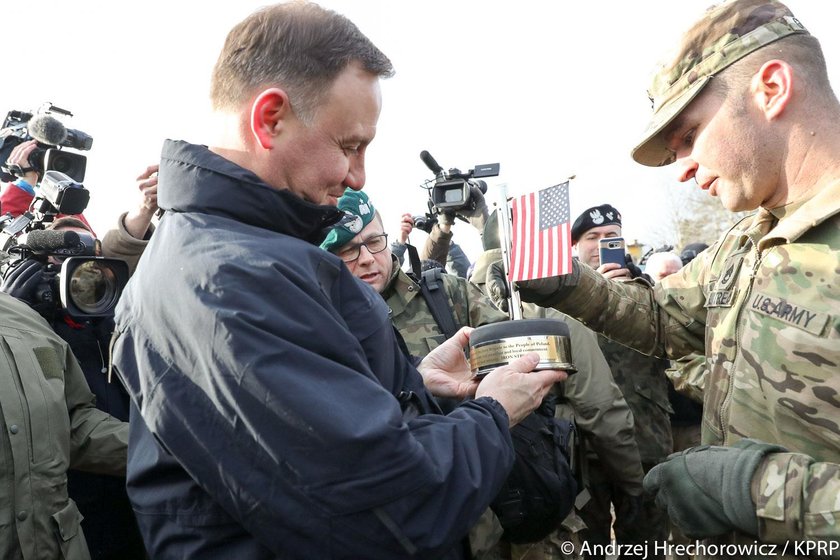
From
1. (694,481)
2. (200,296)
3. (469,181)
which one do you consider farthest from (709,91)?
(469,181)

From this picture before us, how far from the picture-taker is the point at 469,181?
19.8 ft

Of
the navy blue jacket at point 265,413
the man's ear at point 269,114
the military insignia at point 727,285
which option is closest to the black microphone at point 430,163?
the military insignia at point 727,285

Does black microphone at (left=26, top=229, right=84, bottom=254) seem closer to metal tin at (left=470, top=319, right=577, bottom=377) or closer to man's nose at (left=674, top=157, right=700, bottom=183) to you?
metal tin at (left=470, top=319, right=577, bottom=377)

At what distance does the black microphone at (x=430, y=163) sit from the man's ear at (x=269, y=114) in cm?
405

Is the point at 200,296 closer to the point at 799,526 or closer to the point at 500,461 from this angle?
the point at 500,461

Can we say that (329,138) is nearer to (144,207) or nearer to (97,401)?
(97,401)

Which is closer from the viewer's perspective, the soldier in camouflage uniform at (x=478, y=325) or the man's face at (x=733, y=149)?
the man's face at (x=733, y=149)

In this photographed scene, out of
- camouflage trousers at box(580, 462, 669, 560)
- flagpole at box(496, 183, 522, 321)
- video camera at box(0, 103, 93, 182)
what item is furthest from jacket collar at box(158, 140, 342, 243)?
camouflage trousers at box(580, 462, 669, 560)

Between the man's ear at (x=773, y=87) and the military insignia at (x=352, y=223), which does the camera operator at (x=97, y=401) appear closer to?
the military insignia at (x=352, y=223)

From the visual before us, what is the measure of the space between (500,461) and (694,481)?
0.87 meters

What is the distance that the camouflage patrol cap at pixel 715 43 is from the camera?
2.45 m

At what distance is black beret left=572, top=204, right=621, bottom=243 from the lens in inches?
249

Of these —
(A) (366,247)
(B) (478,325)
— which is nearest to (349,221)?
(A) (366,247)

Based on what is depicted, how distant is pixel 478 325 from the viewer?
428 centimetres
